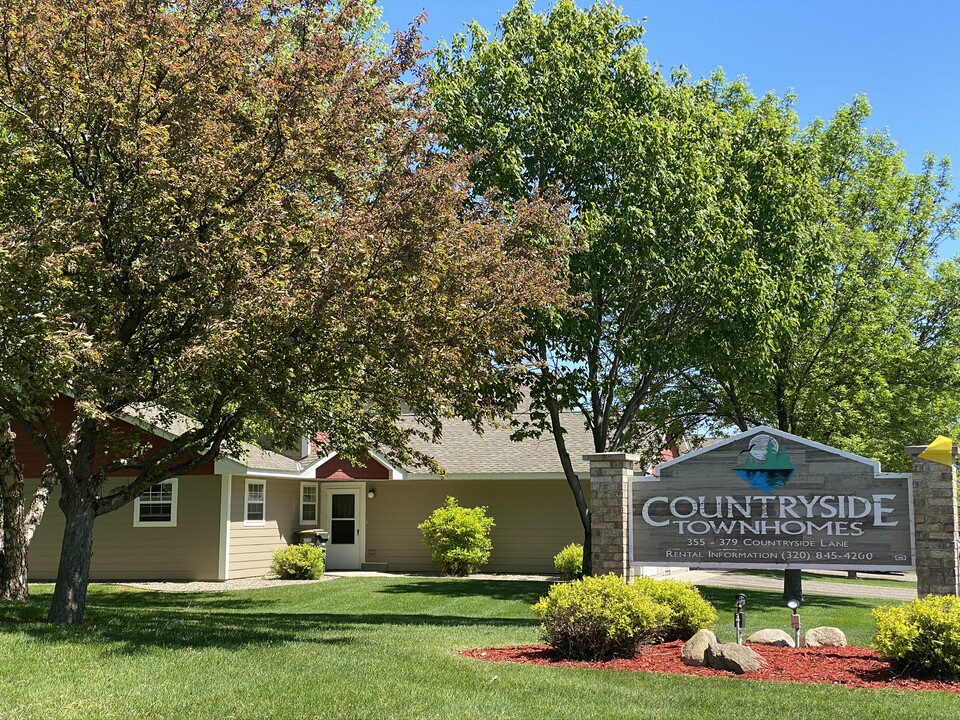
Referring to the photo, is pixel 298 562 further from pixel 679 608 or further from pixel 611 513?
pixel 679 608

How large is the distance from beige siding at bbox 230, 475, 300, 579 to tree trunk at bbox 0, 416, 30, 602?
21.9 ft

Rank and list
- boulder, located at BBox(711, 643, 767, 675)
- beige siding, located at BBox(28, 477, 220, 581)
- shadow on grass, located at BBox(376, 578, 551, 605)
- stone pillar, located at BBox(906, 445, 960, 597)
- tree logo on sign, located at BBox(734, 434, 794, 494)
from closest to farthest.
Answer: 1. boulder, located at BBox(711, 643, 767, 675)
2. stone pillar, located at BBox(906, 445, 960, 597)
3. tree logo on sign, located at BBox(734, 434, 794, 494)
4. shadow on grass, located at BBox(376, 578, 551, 605)
5. beige siding, located at BBox(28, 477, 220, 581)

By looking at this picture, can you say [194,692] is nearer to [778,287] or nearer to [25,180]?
[25,180]

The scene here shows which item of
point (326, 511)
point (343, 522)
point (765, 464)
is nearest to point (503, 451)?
point (343, 522)

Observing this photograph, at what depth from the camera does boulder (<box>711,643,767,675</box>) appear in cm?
941

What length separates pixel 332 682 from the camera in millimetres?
8516

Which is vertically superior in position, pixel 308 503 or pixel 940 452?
pixel 940 452

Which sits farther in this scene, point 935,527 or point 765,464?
point 765,464

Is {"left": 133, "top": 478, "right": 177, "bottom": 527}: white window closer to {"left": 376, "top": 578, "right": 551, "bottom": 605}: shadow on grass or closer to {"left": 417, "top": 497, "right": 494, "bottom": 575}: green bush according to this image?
{"left": 376, "top": 578, "right": 551, "bottom": 605}: shadow on grass

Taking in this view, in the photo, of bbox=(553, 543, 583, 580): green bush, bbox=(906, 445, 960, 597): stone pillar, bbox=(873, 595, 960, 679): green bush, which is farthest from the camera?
bbox=(553, 543, 583, 580): green bush

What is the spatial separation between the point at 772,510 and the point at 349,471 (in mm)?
15799

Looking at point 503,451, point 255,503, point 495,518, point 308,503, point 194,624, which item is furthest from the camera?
point 503,451

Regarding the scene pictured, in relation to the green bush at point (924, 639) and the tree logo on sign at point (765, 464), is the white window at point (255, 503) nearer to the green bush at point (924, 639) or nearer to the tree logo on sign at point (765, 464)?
the tree logo on sign at point (765, 464)

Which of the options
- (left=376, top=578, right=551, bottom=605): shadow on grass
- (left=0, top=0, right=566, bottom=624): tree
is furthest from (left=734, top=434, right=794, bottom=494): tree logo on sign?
(left=376, top=578, right=551, bottom=605): shadow on grass
